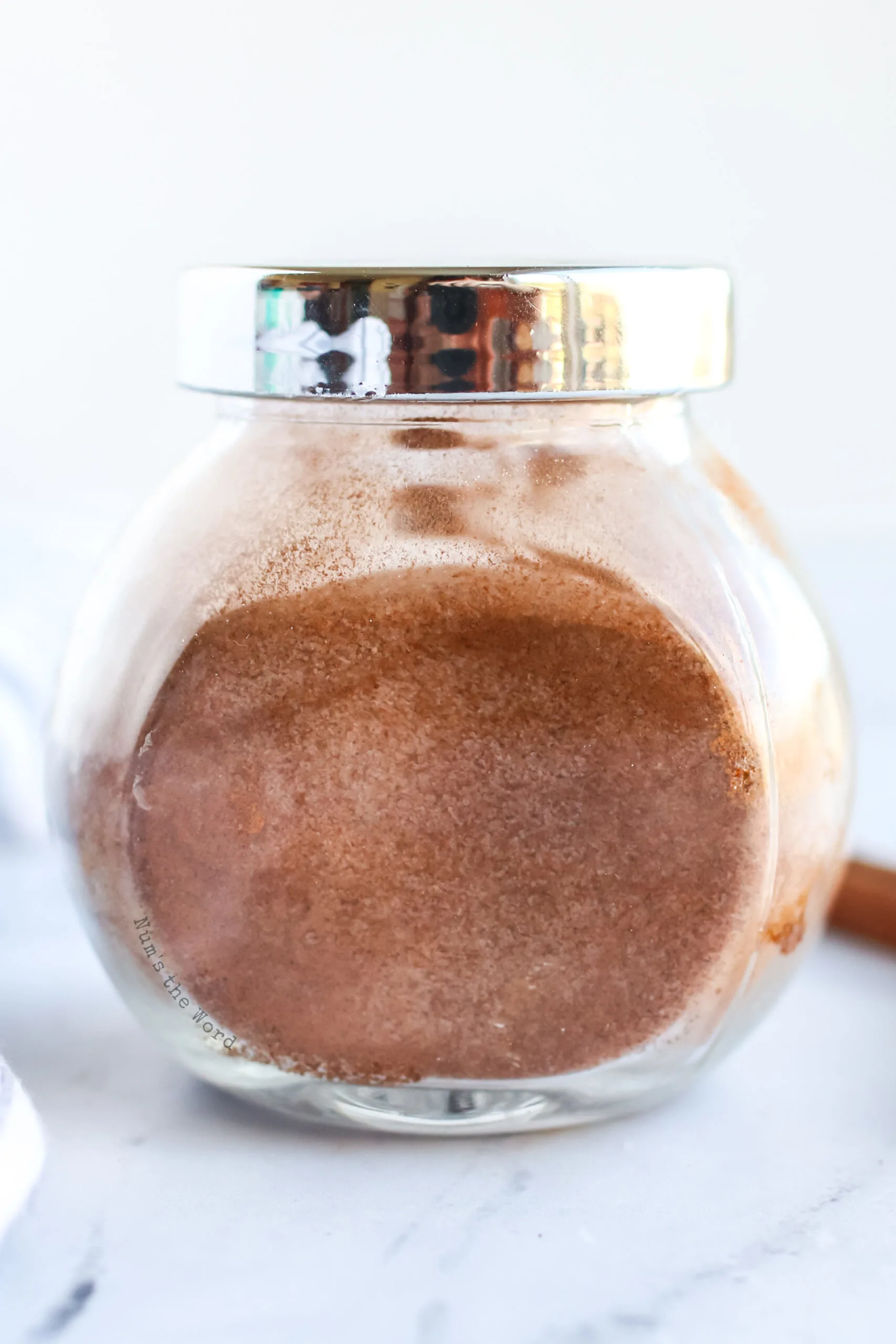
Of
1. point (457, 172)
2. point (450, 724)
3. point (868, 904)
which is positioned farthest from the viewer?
point (457, 172)

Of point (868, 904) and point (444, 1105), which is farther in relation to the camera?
point (868, 904)

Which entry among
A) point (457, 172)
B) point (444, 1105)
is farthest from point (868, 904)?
point (457, 172)

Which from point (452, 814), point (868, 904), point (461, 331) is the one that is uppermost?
point (461, 331)

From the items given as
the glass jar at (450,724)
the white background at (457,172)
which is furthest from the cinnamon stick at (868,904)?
the white background at (457,172)

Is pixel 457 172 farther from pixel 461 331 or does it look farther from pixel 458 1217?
pixel 458 1217

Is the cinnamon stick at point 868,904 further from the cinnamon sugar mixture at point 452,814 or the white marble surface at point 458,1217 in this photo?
the cinnamon sugar mixture at point 452,814

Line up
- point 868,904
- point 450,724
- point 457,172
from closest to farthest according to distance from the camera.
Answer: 1. point 450,724
2. point 868,904
3. point 457,172
